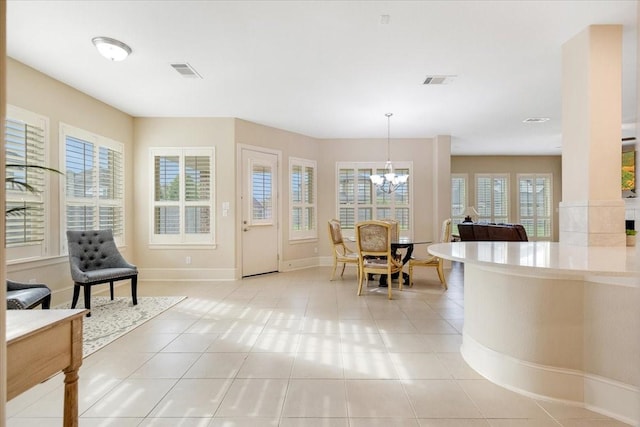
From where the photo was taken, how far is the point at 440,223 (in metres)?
6.81

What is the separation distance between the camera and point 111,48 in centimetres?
308

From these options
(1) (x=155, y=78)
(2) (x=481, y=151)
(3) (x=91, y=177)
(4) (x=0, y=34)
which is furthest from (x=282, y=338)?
(2) (x=481, y=151)

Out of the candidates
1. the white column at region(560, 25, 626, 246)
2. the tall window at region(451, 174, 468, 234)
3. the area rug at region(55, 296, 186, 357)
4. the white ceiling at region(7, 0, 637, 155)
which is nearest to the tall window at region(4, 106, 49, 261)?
the white ceiling at region(7, 0, 637, 155)

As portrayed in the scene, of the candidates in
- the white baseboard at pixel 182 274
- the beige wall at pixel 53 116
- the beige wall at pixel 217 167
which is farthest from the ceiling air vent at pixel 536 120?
the beige wall at pixel 53 116

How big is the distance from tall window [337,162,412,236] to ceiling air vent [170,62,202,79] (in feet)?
12.6

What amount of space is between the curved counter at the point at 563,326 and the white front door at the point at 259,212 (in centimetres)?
408

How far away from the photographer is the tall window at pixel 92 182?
13.8 ft

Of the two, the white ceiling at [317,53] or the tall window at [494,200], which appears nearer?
the white ceiling at [317,53]

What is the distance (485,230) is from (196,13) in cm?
577

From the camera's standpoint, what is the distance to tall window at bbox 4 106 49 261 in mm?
3395

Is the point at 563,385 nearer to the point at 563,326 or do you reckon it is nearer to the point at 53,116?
the point at 563,326

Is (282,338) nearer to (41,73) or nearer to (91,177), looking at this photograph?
(91,177)

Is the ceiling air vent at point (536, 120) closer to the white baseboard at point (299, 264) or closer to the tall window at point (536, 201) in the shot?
the tall window at point (536, 201)

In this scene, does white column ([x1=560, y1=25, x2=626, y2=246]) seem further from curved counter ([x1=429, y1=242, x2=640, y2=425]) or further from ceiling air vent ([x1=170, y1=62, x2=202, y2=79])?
ceiling air vent ([x1=170, y1=62, x2=202, y2=79])
